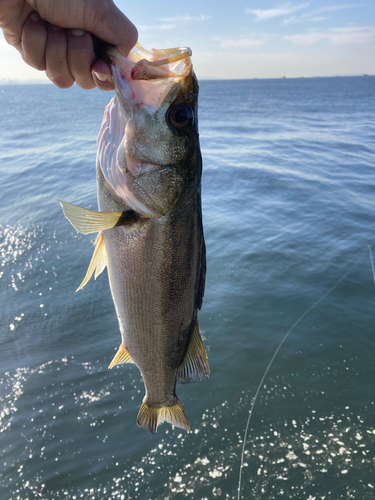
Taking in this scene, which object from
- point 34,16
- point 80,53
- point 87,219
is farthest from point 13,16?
point 87,219

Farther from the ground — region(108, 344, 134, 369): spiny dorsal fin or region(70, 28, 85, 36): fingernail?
region(70, 28, 85, 36): fingernail

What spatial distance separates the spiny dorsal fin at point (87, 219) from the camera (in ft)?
6.37

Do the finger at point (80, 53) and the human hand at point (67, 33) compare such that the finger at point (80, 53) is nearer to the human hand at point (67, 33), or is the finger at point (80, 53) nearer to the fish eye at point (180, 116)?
the human hand at point (67, 33)

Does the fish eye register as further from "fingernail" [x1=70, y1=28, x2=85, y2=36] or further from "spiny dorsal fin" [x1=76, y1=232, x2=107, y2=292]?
"spiny dorsal fin" [x1=76, y1=232, x2=107, y2=292]

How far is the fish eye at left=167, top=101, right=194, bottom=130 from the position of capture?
1911mm

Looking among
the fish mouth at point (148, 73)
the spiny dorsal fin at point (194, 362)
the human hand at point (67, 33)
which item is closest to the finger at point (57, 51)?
the human hand at point (67, 33)

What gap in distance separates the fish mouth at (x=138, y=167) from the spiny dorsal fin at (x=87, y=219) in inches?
10.6

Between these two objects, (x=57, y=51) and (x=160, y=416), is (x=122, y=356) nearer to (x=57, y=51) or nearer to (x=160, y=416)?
(x=160, y=416)

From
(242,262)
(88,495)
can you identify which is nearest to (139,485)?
(88,495)

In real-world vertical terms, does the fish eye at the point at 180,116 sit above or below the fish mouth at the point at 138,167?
above

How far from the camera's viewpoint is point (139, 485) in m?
4.25

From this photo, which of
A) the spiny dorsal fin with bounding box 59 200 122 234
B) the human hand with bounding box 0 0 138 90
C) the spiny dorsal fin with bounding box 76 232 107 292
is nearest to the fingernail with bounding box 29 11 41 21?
the human hand with bounding box 0 0 138 90

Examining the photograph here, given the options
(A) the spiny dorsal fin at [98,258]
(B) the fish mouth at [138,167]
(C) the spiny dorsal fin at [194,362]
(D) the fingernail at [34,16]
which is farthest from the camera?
(C) the spiny dorsal fin at [194,362]

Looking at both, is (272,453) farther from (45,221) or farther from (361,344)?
(45,221)
